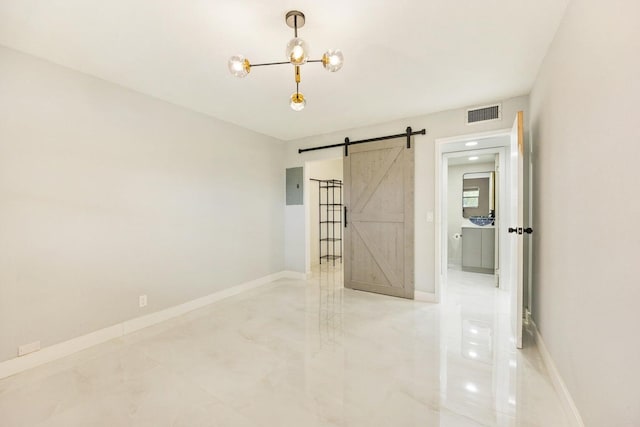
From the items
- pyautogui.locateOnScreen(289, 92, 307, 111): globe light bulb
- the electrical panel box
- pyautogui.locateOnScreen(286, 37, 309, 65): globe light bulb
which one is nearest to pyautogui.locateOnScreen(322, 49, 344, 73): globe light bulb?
pyautogui.locateOnScreen(286, 37, 309, 65): globe light bulb

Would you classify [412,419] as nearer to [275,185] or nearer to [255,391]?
[255,391]

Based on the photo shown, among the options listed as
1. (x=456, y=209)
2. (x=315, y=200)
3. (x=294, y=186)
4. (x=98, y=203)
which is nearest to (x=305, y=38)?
(x=98, y=203)

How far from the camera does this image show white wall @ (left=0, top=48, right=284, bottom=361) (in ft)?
6.96

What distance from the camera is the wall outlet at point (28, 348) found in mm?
2119

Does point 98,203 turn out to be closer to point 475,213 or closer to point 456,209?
point 456,209

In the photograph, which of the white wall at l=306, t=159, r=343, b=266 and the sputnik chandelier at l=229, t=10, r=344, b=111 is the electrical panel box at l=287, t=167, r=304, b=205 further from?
the sputnik chandelier at l=229, t=10, r=344, b=111

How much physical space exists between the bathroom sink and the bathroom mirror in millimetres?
83

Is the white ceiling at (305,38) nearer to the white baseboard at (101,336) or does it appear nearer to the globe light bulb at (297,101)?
the globe light bulb at (297,101)

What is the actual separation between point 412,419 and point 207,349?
5.92ft

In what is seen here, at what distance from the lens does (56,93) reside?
7.60 ft

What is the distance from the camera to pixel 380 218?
3.99m

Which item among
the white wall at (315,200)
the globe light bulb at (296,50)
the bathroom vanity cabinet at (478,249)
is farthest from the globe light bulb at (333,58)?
the bathroom vanity cabinet at (478,249)

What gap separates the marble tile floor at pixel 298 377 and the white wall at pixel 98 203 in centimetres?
44

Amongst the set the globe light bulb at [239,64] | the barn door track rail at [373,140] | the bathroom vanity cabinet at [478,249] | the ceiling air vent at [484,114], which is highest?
the ceiling air vent at [484,114]
